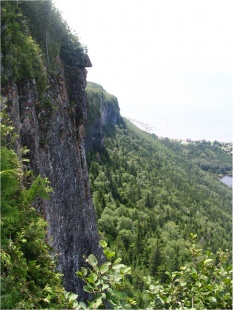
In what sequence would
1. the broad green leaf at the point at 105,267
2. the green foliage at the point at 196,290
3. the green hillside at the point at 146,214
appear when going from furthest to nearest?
the green hillside at the point at 146,214 → the green foliage at the point at 196,290 → the broad green leaf at the point at 105,267

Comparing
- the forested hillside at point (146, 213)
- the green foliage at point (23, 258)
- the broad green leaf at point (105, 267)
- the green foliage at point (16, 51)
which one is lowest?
the forested hillside at point (146, 213)

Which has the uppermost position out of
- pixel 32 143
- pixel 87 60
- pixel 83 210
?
pixel 87 60

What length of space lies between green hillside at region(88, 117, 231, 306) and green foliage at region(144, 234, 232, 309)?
40.1m

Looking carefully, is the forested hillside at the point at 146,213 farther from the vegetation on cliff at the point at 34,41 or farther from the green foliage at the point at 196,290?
the green foliage at the point at 196,290

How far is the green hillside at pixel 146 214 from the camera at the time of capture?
68812 mm

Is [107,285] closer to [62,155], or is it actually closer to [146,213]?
[62,155]

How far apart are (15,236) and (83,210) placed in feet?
43.3

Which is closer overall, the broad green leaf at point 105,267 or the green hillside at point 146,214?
the broad green leaf at point 105,267

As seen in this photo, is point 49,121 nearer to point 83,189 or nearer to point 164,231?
point 83,189

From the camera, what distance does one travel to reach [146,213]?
319 feet

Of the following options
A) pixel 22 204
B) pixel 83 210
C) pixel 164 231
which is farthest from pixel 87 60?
pixel 164 231

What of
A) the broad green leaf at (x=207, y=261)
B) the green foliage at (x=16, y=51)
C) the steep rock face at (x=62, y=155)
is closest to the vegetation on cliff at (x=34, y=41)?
the green foliage at (x=16, y=51)

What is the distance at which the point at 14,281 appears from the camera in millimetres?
5898

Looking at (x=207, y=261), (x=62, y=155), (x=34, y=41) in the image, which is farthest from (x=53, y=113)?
(x=207, y=261)
